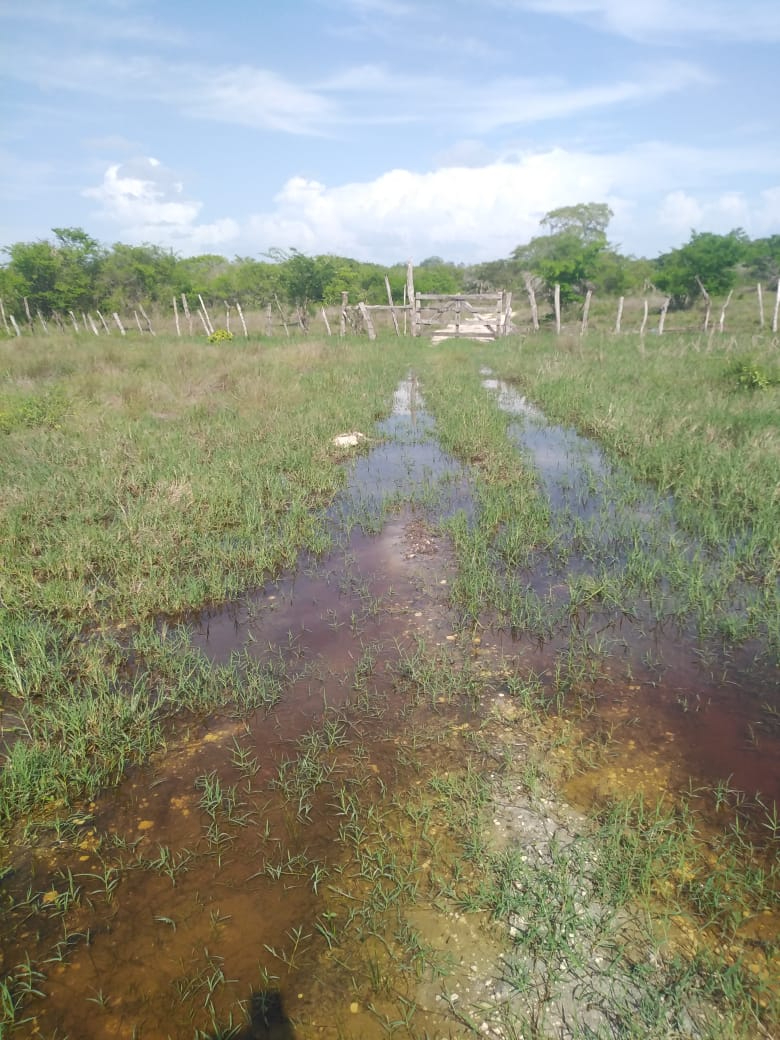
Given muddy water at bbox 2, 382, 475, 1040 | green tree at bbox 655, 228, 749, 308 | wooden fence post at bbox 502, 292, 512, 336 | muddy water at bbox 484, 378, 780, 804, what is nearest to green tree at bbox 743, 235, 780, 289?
green tree at bbox 655, 228, 749, 308

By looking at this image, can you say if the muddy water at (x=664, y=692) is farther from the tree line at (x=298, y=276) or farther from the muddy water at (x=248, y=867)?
the tree line at (x=298, y=276)

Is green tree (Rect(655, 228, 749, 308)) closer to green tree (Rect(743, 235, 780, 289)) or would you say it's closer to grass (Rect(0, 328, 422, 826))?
green tree (Rect(743, 235, 780, 289))

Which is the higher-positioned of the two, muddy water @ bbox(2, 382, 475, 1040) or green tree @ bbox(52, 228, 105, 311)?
green tree @ bbox(52, 228, 105, 311)

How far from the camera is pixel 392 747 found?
328cm

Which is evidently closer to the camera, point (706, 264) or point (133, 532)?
point (133, 532)

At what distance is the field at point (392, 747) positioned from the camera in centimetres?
212

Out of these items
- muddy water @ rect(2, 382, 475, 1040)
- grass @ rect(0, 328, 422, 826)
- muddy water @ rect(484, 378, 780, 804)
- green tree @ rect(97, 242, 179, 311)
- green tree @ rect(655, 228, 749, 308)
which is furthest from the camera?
green tree @ rect(97, 242, 179, 311)

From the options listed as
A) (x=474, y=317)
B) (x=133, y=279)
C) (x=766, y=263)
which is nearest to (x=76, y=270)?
(x=133, y=279)

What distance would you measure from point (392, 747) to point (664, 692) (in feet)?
6.24

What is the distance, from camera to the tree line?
26922 millimetres

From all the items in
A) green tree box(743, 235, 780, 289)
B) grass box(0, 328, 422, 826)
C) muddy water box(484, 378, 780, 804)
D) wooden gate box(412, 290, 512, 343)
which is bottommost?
muddy water box(484, 378, 780, 804)

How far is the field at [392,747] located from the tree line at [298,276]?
22.5m

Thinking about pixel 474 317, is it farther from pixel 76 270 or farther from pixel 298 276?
pixel 76 270

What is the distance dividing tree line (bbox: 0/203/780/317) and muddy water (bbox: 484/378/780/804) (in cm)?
2271
